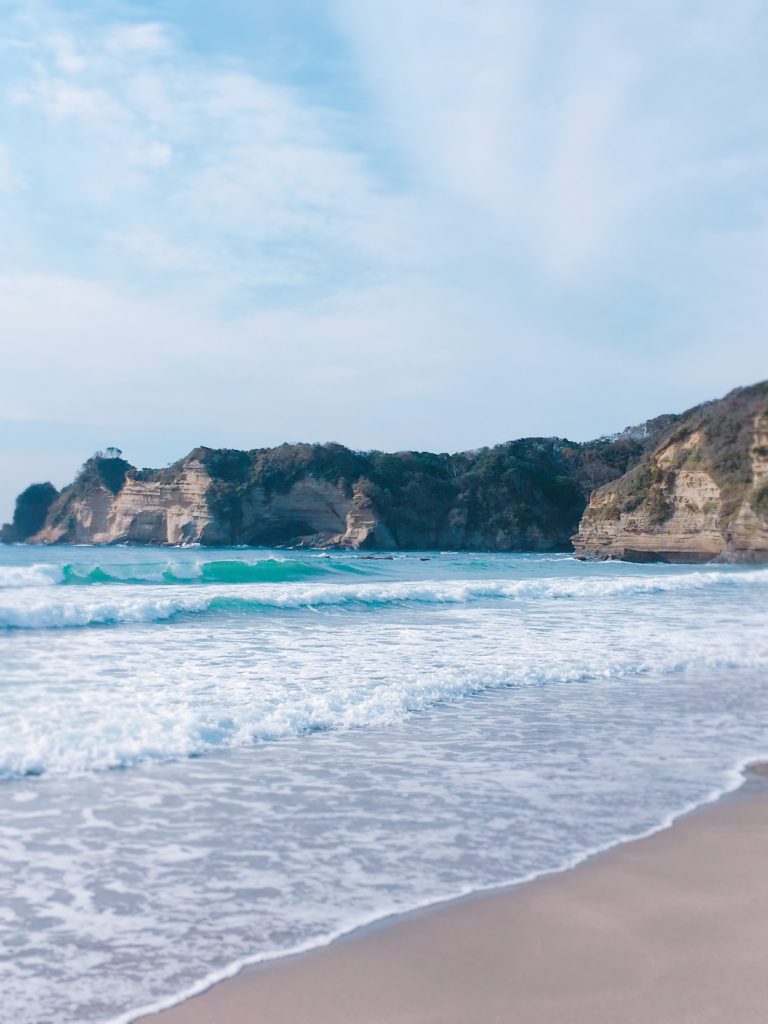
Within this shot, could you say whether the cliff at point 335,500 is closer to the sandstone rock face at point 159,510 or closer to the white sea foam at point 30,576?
the sandstone rock face at point 159,510

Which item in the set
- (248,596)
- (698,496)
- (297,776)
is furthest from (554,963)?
(698,496)

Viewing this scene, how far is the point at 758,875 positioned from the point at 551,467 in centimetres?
7588

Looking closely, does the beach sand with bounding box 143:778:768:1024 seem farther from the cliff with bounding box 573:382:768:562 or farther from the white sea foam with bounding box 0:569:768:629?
the cliff with bounding box 573:382:768:562

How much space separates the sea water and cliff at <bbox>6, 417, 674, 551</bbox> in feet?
181

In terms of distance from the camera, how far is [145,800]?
439 centimetres

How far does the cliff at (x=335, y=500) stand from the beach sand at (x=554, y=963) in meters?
61.0

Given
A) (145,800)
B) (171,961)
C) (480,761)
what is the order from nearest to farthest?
1. (171,961)
2. (145,800)
3. (480,761)

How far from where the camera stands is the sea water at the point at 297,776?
2977 millimetres

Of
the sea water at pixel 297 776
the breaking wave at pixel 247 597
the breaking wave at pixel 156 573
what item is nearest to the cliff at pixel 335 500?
the breaking wave at pixel 156 573

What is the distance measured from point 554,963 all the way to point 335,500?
65.8m

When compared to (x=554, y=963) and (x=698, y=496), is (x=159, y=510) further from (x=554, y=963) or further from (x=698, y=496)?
(x=554, y=963)

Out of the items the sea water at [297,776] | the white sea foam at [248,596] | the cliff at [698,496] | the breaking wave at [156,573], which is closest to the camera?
the sea water at [297,776]

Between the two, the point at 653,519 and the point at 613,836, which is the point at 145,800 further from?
the point at 653,519

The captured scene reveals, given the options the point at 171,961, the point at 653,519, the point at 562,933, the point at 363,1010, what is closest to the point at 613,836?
the point at 562,933
